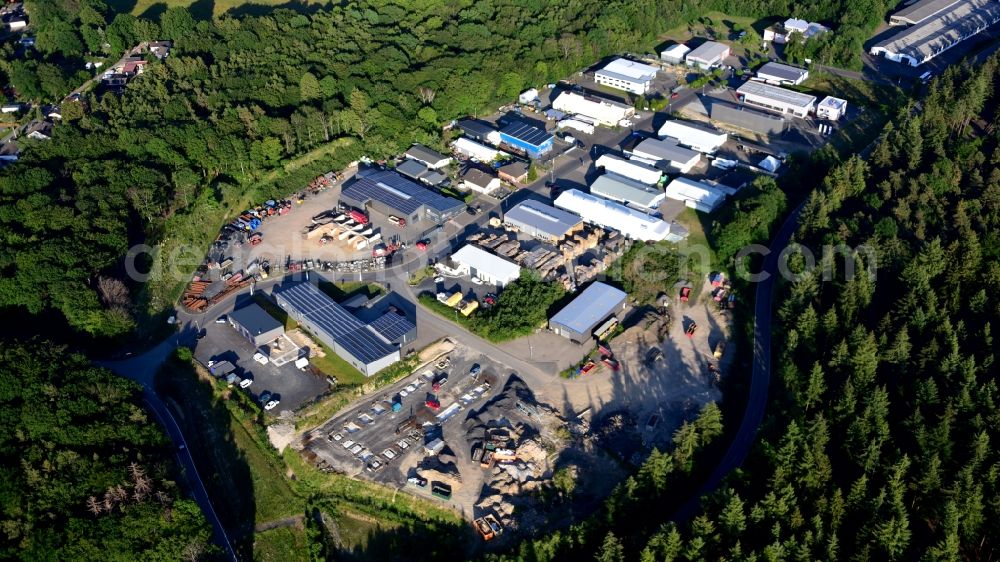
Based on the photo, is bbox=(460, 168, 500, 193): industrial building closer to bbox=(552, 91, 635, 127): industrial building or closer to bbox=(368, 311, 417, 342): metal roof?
bbox=(552, 91, 635, 127): industrial building

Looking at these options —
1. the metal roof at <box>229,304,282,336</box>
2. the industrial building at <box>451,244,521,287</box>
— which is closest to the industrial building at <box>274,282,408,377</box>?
the metal roof at <box>229,304,282,336</box>

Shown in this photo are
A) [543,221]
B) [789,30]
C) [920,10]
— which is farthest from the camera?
[920,10]

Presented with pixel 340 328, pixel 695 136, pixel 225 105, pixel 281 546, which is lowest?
pixel 281 546

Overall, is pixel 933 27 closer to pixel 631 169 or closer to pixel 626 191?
pixel 631 169

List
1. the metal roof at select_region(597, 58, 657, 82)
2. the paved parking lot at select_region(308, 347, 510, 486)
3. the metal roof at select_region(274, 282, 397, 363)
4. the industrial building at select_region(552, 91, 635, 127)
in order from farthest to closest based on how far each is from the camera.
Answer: the metal roof at select_region(597, 58, 657, 82), the industrial building at select_region(552, 91, 635, 127), the metal roof at select_region(274, 282, 397, 363), the paved parking lot at select_region(308, 347, 510, 486)

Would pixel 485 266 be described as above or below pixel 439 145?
below

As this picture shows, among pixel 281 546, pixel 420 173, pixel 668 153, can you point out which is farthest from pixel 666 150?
pixel 281 546

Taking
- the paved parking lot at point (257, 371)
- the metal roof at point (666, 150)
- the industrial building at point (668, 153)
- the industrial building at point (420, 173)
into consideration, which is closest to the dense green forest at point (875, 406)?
the industrial building at point (668, 153)
